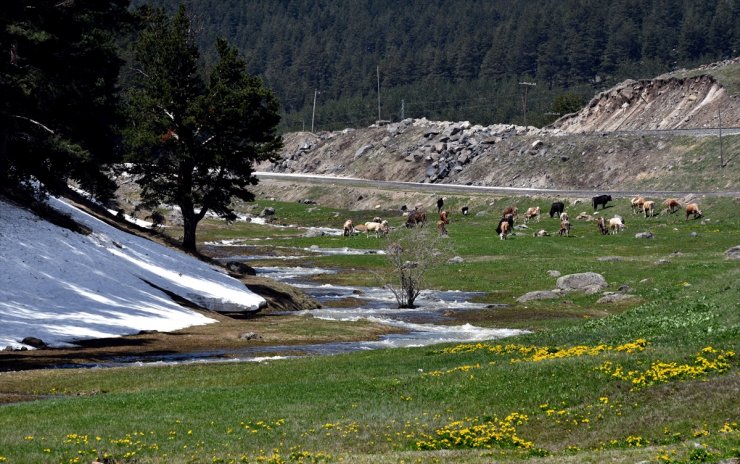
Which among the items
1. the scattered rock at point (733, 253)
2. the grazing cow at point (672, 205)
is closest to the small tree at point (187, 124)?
the scattered rock at point (733, 253)

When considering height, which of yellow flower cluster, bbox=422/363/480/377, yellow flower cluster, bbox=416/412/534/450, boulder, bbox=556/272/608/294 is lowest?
yellow flower cluster, bbox=416/412/534/450

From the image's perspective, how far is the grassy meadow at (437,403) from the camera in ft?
66.3

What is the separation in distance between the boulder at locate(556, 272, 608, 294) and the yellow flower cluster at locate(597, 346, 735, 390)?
32.1 metres

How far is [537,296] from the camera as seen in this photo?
57156mm

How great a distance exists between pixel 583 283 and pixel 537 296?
334cm

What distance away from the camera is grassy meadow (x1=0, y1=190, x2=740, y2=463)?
66.3 feet

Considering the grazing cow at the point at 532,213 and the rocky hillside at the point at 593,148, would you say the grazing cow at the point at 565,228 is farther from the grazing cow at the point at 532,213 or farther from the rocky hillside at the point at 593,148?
the rocky hillside at the point at 593,148

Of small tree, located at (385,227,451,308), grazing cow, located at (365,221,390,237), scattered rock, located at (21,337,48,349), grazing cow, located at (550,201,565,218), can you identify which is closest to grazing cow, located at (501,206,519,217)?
grazing cow, located at (550,201,565,218)

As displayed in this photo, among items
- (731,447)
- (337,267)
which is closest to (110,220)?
(337,267)

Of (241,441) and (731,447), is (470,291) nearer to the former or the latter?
(241,441)

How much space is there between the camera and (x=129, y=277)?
174 feet

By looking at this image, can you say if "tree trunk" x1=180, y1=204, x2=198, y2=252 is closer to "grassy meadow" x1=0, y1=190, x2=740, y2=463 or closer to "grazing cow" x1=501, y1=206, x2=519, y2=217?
"grassy meadow" x1=0, y1=190, x2=740, y2=463

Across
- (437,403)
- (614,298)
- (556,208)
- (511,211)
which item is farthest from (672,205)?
(437,403)

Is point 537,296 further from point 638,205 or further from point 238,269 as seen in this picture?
point 638,205
